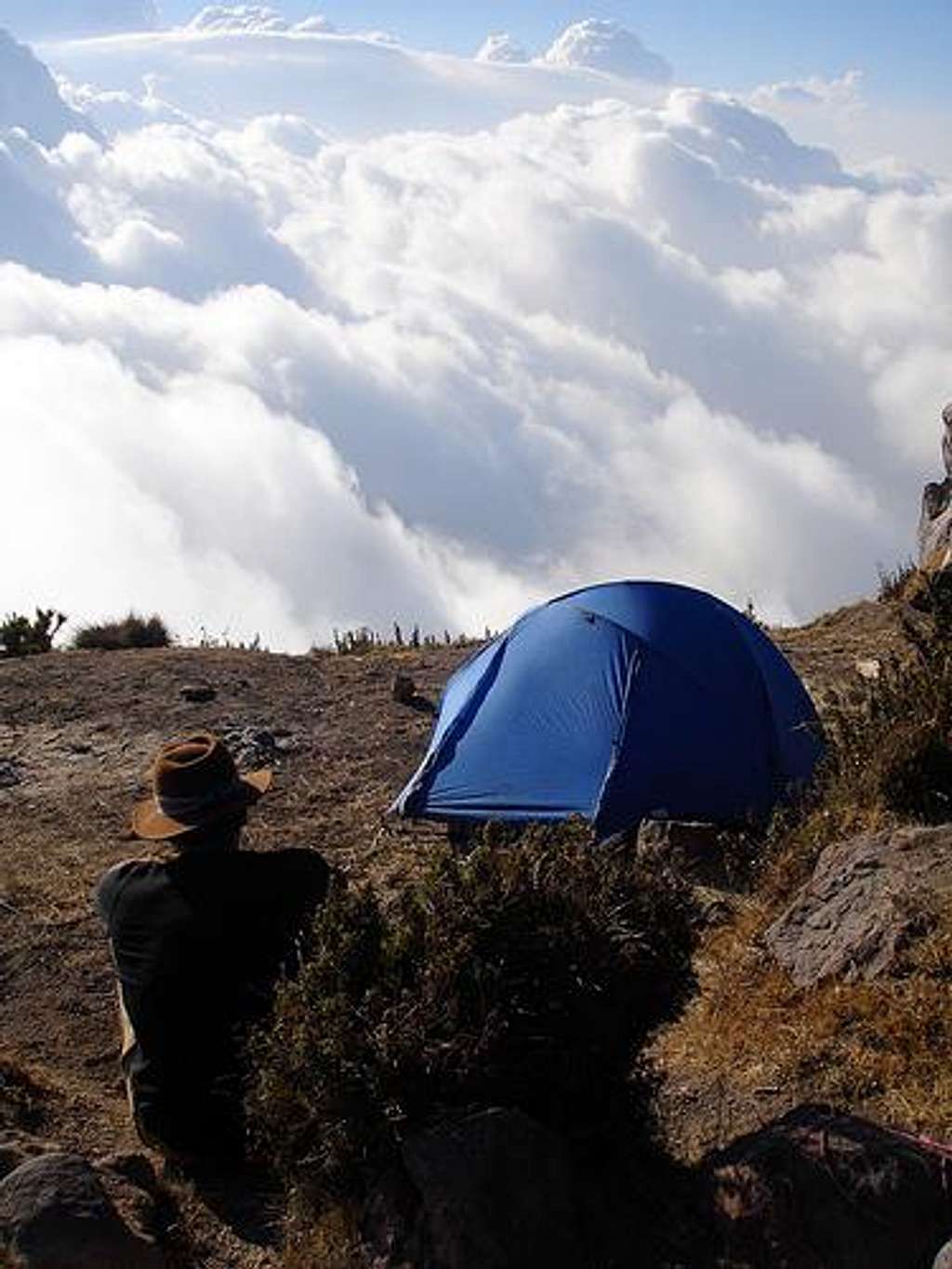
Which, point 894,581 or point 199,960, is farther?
point 894,581

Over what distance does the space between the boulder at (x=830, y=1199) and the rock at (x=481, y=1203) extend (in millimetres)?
416

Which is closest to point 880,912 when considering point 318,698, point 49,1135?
point 49,1135

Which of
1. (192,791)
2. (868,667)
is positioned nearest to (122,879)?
(192,791)

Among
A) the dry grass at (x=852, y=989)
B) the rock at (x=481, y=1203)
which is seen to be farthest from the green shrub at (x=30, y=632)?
the rock at (x=481, y=1203)

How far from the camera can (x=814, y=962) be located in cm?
591

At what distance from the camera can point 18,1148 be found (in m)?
4.78

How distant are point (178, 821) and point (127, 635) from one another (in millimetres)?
11500

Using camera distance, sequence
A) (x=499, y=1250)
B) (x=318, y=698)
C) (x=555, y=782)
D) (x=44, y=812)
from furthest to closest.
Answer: (x=318, y=698)
(x=44, y=812)
(x=555, y=782)
(x=499, y=1250)

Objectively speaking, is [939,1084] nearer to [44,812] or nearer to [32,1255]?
[32,1255]

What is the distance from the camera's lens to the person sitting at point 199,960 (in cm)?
523

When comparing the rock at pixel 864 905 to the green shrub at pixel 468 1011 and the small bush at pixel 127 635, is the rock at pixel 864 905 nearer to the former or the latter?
the green shrub at pixel 468 1011

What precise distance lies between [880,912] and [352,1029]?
2381 millimetres

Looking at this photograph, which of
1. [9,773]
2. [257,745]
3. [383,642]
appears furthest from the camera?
[383,642]

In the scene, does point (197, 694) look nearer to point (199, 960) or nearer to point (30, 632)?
point (30, 632)
